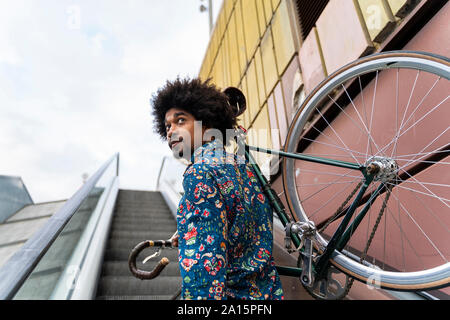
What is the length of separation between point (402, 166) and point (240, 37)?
4363 millimetres

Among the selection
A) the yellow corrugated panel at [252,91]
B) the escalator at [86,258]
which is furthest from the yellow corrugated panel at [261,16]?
the escalator at [86,258]

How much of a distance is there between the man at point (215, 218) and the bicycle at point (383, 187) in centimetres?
22

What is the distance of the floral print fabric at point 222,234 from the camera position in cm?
67

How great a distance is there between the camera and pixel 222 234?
2.45 ft

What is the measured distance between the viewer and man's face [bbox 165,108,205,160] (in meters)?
1.10

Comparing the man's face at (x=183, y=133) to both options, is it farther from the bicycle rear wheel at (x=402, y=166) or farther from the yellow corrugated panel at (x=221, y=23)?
the yellow corrugated panel at (x=221, y=23)

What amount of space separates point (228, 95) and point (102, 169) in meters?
3.05

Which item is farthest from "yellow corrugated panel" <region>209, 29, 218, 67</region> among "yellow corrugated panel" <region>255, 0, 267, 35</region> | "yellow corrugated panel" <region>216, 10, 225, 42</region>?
"yellow corrugated panel" <region>255, 0, 267, 35</region>

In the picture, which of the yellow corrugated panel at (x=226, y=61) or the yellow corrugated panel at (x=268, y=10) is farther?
the yellow corrugated panel at (x=226, y=61)

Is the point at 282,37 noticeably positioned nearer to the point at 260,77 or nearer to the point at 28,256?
the point at 260,77

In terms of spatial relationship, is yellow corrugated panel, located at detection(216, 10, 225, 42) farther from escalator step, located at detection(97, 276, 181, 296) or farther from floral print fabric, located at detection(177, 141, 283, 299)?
floral print fabric, located at detection(177, 141, 283, 299)

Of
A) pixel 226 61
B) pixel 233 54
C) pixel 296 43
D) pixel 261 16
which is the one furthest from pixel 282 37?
pixel 226 61
